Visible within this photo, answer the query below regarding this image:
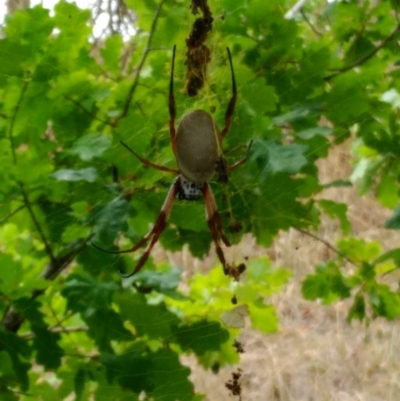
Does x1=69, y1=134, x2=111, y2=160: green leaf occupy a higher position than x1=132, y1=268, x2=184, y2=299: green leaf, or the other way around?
x1=69, y1=134, x2=111, y2=160: green leaf

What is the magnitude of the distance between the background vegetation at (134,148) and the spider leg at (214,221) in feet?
0.05

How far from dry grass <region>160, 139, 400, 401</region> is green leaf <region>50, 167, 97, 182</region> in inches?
50.9

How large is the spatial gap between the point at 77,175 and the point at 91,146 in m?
0.05

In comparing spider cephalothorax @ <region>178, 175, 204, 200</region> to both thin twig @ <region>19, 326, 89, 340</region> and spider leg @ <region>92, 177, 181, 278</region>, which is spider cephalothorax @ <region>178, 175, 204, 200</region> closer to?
spider leg @ <region>92, 177, 181, 278</region>

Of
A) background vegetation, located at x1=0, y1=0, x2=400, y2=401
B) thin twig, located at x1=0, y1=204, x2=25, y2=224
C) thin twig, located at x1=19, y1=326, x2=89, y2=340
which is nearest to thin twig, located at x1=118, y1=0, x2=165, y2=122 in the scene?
background vegetation, located at x1=0, y1=0, x2=400, y2=401

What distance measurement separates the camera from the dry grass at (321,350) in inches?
84.8

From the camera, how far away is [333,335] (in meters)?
2.43

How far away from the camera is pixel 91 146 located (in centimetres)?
82

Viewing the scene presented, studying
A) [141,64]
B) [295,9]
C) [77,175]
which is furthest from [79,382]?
[295,9]

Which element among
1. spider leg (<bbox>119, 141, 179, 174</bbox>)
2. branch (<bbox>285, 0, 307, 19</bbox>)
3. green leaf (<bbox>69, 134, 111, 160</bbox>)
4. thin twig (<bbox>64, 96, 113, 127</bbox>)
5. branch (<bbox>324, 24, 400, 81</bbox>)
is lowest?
spider leg (<bbox>119, 141, 179, 174</bbox>)

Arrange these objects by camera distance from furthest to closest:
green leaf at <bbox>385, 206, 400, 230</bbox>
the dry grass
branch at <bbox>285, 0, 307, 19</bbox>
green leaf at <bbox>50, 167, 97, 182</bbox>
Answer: the dry grass < branch at <bbox>285, 0, 307, 19</bbox> < green leaf at <bbox>385, 206, 400, 230</bbox> < green leaf at <bbox>50, 167, 97, 182</bbox>

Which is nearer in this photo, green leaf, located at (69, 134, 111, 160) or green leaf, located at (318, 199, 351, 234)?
green leaf, located at (69, 134, 111, 160)

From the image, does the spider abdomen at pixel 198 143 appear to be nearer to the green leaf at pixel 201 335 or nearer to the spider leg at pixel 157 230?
the spider leg at pixel 157 230

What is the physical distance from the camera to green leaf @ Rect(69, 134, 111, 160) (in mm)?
809
